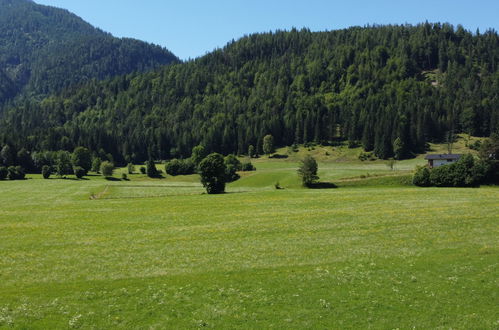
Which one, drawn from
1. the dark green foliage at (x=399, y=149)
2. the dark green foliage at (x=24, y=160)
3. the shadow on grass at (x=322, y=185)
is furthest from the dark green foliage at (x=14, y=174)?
the dark green foliage at (x=399, y=149)

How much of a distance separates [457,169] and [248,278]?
81946 millimetres

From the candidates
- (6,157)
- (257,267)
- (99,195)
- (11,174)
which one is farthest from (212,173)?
(6,157)

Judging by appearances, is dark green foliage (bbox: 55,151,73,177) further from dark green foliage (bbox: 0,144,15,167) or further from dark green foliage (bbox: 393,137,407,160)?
dark green foliage (bbox: 393,137,407,160)

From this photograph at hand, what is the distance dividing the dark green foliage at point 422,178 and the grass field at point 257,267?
28.6 m

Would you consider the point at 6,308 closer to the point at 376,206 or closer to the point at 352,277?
the point at 352,277

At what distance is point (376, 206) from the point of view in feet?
210

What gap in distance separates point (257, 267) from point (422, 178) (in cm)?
7726

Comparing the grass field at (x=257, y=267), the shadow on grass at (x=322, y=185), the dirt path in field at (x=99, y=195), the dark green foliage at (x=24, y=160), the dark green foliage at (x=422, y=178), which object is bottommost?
the dirt path in field at (x=99, y=195)

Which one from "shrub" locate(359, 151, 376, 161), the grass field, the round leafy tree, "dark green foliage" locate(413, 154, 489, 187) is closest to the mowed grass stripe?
the grass field

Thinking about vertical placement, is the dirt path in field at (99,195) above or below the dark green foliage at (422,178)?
below

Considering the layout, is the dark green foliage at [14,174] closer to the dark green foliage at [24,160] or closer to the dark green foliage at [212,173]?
the dark green foliage at [24,160]

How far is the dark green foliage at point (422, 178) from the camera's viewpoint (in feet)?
314

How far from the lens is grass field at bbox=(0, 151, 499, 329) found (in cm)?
2073

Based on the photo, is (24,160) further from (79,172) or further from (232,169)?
(232,169)
